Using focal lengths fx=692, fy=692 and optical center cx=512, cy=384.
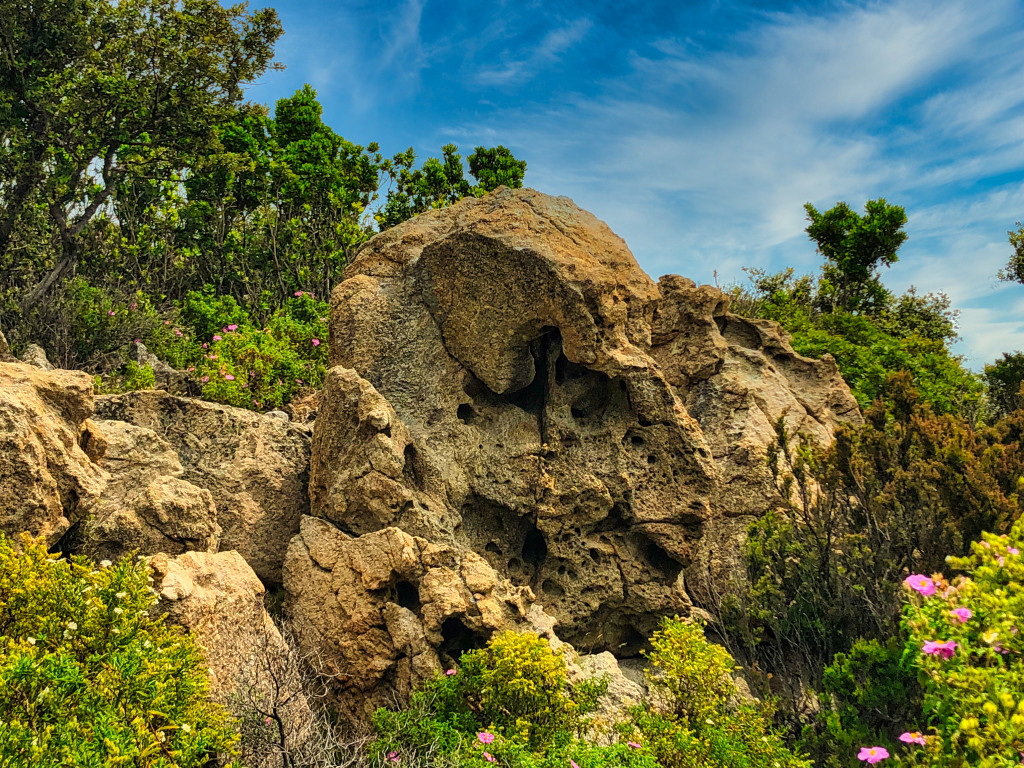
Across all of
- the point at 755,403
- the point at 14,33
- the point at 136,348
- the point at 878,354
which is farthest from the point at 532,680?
the point at 14,33

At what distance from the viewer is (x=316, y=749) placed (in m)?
5.12

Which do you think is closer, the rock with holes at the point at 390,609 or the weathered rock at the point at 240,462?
the rock with holes at the point at 390,609

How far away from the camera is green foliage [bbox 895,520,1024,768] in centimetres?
332

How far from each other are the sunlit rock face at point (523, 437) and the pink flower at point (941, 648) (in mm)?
3754

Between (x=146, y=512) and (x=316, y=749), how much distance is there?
2695 millimetres

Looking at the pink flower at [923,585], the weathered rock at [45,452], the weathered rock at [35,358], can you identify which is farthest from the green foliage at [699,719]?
the weathered rock at [35,358]

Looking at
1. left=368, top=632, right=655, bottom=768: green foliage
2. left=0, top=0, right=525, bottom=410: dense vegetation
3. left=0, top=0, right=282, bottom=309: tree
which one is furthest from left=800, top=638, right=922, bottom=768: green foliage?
left=0, top=0, right=282, bottom=309: tree

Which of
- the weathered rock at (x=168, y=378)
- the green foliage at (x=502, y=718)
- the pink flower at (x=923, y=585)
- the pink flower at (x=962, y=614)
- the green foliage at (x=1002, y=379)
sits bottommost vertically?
the green foliage at (x=502, y=718)

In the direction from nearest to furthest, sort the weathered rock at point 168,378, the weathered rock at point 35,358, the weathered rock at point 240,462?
the weathered rock at point 240,462 < the weathered rock at point 35,358 < the weathered rock at point 168,378

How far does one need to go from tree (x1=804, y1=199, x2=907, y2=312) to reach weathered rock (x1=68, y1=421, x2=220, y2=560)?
23.4 meters

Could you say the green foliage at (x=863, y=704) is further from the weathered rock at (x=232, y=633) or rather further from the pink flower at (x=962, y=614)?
the weathered rock at (x=232, y=633)

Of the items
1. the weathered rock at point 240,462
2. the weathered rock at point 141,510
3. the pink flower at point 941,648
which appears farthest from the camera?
the weathered rock at point 240,462

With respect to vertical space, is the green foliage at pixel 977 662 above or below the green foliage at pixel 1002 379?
below

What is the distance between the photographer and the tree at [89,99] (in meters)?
16.4
